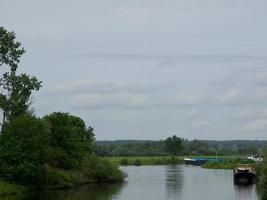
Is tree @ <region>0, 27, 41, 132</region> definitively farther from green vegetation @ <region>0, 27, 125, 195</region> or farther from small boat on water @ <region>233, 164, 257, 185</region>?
small boat on water @ <region>233, 164, 257, 185</region>

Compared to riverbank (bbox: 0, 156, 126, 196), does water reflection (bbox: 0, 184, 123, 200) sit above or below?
below

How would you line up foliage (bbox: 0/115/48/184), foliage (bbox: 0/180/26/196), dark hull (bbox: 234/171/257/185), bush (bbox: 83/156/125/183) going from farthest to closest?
dark hull (bbox: 234/171/257/185), bush (bbox: 83/156/125/183), foliage (bbox: 0/115/48/184), foliage (bbox: 0/180/26/196)

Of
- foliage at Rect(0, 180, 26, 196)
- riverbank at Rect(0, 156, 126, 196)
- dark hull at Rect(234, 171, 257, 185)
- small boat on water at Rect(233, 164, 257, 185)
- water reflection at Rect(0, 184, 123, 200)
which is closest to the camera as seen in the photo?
water reflection at Rect(0, 184, 123, 200)

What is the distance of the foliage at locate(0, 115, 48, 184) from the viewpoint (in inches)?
2879

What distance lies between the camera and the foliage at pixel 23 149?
7312 centimetres

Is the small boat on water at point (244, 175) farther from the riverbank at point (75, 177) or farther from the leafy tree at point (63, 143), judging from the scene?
the leafy tree at point (63, 143)

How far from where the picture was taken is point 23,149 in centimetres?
7462

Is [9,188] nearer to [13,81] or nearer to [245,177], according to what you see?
[13,81]

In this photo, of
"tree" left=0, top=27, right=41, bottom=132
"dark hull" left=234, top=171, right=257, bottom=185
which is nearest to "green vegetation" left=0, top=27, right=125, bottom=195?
"tree" left=0, top=27, right=41, bottom=132

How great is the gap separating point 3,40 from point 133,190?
81.0ft

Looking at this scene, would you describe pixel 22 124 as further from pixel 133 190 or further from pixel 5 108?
pixel 133 190

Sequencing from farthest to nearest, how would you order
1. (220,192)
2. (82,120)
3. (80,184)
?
(82,120)
(80,184)
(220,192)

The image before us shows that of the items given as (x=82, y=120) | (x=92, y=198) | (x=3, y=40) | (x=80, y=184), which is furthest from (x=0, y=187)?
(x=82, y=120)

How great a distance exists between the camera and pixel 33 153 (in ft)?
247
